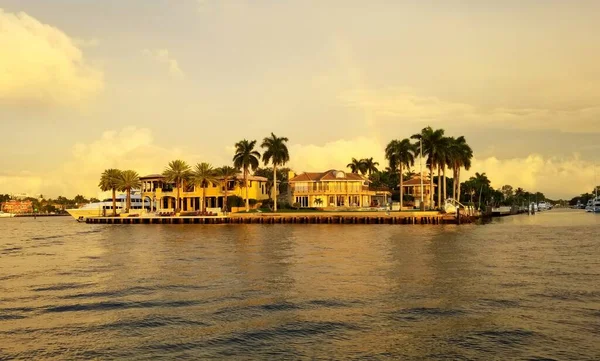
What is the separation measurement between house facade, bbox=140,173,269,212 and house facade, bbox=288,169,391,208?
31.1 feet

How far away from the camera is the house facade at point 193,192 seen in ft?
399

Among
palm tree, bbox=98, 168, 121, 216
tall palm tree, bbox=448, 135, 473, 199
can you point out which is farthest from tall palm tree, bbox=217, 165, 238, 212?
tall palm tree, bbox=448, 135, 473, 199

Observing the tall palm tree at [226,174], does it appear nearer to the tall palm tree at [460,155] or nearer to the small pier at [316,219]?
the small pier at [316,219]

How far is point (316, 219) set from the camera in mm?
100000

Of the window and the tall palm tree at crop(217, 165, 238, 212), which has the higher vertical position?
the tall palm tree at crop(217, 165, 238, 212)

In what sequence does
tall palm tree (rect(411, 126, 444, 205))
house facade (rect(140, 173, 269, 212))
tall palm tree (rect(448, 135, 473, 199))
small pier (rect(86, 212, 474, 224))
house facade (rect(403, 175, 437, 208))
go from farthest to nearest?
house facade (rect(403, 175, 437, 208)) → house facade (rect(140, 173, 269, 212)) → tall palm tree (rect(448, 135, 473, 199)) → tall palm tree (rect(411, 126, 444, 205)) → small pier (rect(86, 212, 474, 224))

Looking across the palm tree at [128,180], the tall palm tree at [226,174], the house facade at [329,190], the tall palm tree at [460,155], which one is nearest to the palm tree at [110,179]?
the palm tree at [128,180]

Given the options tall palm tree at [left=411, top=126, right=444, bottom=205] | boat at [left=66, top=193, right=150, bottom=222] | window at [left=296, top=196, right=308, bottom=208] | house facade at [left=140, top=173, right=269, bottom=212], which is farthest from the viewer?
boat at [left=66, top=193, right=150, bottom=222]

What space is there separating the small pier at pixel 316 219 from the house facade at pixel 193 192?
11152 mm

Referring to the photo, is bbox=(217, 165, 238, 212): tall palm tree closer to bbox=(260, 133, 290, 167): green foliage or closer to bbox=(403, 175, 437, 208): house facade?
bbox=(260, 133, 290, 167): green foliage

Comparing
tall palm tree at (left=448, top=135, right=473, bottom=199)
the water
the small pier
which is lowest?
the water

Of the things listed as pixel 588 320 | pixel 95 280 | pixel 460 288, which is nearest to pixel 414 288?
pixel 460 288

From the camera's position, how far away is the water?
16719mm

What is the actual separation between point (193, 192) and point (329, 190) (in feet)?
106
